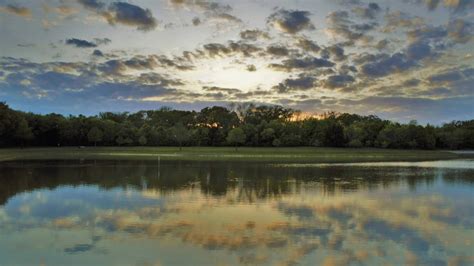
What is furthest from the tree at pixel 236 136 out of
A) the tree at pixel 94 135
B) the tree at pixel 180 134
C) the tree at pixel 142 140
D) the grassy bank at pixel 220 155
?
the tree at pixel 94 135

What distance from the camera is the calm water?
11.7m

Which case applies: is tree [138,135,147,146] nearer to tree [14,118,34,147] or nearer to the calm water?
tree [14,118,34,147]

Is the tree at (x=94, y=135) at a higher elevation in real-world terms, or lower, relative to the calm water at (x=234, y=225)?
higher

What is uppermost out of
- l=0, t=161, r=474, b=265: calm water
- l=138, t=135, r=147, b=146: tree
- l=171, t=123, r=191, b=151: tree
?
l=171, t=123, r=191, b=151: tree

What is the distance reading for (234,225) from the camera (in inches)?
619

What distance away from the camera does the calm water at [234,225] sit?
38.4 feet

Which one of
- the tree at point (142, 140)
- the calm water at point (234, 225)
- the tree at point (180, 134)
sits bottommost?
the calm water at point (234, 225)

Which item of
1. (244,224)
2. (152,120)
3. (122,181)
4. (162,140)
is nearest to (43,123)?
(162,140)

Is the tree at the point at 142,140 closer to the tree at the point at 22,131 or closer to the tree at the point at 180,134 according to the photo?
the tree at the point at 180,134

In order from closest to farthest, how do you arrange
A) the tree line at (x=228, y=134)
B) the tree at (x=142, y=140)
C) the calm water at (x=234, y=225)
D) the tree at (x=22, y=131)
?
the calm water at (x=234, y=225) < the tree at (x=22, y=131) < the tree line at (x=228, y=134) < the tree at (x=142, y=140)

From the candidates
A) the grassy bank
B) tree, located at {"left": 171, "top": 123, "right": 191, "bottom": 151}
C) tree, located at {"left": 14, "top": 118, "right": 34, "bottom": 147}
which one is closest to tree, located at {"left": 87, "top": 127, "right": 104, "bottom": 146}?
the grassy bank

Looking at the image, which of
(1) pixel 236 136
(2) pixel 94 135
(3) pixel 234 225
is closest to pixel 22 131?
(2) pixel 94 135

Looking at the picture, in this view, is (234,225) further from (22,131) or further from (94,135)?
(94,135)

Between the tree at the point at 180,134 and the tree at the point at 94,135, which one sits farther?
the tree at the point at 180,134
